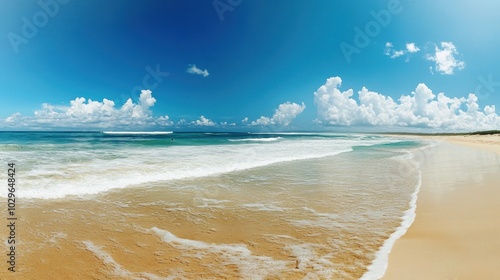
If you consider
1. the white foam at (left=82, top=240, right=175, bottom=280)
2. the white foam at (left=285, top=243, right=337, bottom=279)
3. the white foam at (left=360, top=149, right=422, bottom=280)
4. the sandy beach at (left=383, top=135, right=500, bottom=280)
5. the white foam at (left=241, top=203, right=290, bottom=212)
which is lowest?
the white foam at (left=82, top=240, right=175, bottom=280)

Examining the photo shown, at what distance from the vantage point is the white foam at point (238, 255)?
14.0 ft

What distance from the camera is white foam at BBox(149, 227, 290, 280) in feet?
14.0

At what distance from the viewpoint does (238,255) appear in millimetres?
4836

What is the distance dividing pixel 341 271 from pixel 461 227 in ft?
11.4

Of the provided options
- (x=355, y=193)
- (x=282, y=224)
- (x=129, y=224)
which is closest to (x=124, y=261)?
(x=129, y=224)

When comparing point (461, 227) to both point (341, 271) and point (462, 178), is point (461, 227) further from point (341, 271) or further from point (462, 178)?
point (462, 178)

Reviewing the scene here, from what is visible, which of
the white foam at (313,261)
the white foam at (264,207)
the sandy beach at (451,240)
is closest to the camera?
the sandy beach at (451,240)

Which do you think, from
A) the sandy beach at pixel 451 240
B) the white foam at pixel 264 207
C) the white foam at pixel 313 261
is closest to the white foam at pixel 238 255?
the white foam at pixel 313 261

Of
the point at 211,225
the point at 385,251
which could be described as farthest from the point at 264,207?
the point at 385,251

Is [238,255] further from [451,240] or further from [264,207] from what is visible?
[451,240]

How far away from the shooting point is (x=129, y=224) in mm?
6445

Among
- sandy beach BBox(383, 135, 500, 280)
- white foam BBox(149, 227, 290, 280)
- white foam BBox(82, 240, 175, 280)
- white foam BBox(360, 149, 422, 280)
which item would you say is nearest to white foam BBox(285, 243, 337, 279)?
white foam BBox(149, 227, 290, 280)

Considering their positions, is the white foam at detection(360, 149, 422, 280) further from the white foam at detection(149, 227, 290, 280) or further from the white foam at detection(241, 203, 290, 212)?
the white foam at detection(241, 203, 290, 212)

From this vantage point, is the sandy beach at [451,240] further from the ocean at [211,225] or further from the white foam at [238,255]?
the white foam at [238,255]
